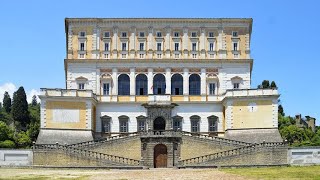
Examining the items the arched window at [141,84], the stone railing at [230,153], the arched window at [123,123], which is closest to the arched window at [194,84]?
the arched window at [141,84]

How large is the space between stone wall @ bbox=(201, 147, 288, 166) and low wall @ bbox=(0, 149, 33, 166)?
16686mm

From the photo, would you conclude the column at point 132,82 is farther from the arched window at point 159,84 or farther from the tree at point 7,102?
the tree at point 7,102

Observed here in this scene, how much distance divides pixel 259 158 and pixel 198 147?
6.69 m

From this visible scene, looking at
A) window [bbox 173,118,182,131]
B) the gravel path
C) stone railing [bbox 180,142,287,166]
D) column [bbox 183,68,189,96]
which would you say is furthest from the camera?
column [bbox 183,68,189,96]

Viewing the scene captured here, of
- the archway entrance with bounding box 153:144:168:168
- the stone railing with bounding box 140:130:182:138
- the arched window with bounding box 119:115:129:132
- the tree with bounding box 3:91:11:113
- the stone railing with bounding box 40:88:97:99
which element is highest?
the stone railing with bounding box 40:88:97:99

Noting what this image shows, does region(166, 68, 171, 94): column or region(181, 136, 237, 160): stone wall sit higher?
region(166, 68, 171, 94): column

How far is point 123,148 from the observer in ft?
182

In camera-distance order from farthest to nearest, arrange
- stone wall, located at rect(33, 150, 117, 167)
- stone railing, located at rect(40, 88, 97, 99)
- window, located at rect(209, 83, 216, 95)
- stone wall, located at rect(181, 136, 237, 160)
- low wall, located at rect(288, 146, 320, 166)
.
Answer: window, located at rect(209, 83, 216, 95), stone railing, located at rect(40, 88, 97, 99), stone wall, located at rect(181, 136, 237, 160), stone wall, located at rect(33, 150, 117, 167), low wall, located at rect(288, 146, 320, 166)

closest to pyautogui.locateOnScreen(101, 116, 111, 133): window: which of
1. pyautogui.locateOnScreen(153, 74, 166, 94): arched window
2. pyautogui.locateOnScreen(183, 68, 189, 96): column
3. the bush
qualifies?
pyautogui.locateOnScreen(153, 74, 166, 94): arched window

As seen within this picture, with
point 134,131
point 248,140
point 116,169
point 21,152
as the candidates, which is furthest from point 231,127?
point 21,152

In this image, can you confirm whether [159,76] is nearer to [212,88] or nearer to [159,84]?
[159,84]

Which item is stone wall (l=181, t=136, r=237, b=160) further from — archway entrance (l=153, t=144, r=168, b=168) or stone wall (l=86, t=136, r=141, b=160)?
stone wall (l=86, t=136, r=141, b=160)

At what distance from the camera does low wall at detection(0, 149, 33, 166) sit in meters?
51.0

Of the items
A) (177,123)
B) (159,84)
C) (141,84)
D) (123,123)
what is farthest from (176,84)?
(123,123)
